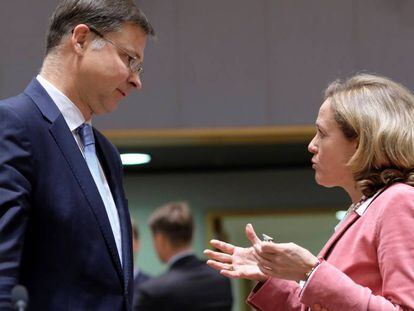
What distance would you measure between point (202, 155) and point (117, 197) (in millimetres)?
5328

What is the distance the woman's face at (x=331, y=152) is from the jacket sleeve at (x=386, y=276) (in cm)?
24

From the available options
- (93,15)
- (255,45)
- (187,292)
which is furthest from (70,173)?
(255,45)

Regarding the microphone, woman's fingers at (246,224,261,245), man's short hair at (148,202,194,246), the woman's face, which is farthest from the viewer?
man's short hair at (148,202,194,246)

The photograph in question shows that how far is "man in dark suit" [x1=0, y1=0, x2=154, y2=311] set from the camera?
265cm

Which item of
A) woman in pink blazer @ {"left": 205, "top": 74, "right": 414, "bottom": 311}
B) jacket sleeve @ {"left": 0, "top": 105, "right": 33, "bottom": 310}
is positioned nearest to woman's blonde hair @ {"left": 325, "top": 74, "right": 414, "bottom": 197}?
woman in pink blazer @ {"left": 205, "top": 74, "right": 414, "bottom": 311}

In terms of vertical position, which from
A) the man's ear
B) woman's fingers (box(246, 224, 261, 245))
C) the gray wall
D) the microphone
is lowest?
the gray wall

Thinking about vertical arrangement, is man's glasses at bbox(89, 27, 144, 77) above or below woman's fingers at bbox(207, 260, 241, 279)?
above

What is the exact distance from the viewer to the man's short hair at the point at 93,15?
2949 mm

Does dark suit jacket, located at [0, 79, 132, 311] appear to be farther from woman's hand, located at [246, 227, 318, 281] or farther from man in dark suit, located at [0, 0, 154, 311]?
woman's hand, located at [246, 227, 318, 281]

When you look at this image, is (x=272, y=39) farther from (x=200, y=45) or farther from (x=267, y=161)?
(x=267, y=161)

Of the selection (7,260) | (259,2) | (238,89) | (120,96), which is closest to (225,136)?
(238,89)

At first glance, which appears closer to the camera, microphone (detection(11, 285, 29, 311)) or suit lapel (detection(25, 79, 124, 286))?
microphone (detection(11, 285, 29, 311))

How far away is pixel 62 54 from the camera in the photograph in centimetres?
295

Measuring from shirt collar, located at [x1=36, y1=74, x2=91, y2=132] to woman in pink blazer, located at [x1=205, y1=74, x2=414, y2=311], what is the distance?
1.66 feet
